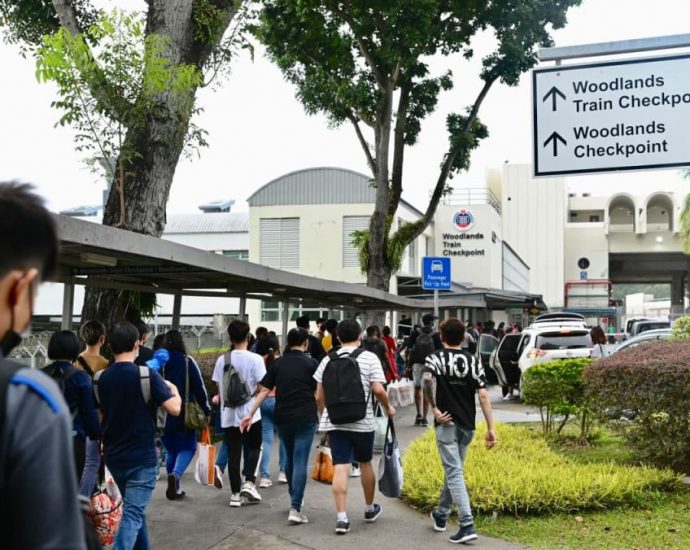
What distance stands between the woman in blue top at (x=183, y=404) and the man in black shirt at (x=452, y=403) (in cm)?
245

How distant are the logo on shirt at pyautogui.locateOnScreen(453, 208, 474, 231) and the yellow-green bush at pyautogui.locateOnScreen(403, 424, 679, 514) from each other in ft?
114

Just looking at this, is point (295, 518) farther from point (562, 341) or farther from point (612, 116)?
point (562, 341)

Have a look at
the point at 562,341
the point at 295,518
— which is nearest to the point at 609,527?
the point at 295,518

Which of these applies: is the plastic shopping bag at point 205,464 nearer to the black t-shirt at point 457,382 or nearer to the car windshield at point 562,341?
the black t-shirt at point 457,382

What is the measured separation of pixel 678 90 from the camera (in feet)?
17.0

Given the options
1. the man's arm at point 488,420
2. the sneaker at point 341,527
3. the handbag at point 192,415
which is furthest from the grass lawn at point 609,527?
the handbag at point 192,415

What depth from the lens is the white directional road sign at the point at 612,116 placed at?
5.18 metres

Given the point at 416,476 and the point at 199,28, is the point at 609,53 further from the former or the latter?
the point at 199,28

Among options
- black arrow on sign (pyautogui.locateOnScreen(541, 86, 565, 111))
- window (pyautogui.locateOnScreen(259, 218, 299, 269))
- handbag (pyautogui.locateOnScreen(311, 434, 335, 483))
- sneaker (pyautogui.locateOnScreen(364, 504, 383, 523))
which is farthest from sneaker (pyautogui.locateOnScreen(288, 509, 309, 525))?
window (pyautogui.locateOnScreen(259, 218, 299, 269))

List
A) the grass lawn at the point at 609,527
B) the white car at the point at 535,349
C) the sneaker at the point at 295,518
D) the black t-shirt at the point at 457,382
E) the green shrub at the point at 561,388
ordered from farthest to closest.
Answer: the white car at the point at 535,349 < the green shrub at the point at 561,388 < the sneaker at the point at 295,518 < the black t-shirt at the point at 457,382 < the grass lawn at the point at 609,527

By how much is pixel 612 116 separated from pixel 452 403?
9.10ft

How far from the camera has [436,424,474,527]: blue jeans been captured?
6793 mm

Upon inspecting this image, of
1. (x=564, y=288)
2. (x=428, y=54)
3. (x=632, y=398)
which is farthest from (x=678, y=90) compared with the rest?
(x=564, y=288)

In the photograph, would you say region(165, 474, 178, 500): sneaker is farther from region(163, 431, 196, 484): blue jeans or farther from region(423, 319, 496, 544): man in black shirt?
region(423, 319, 496, 544): man in black shirt
